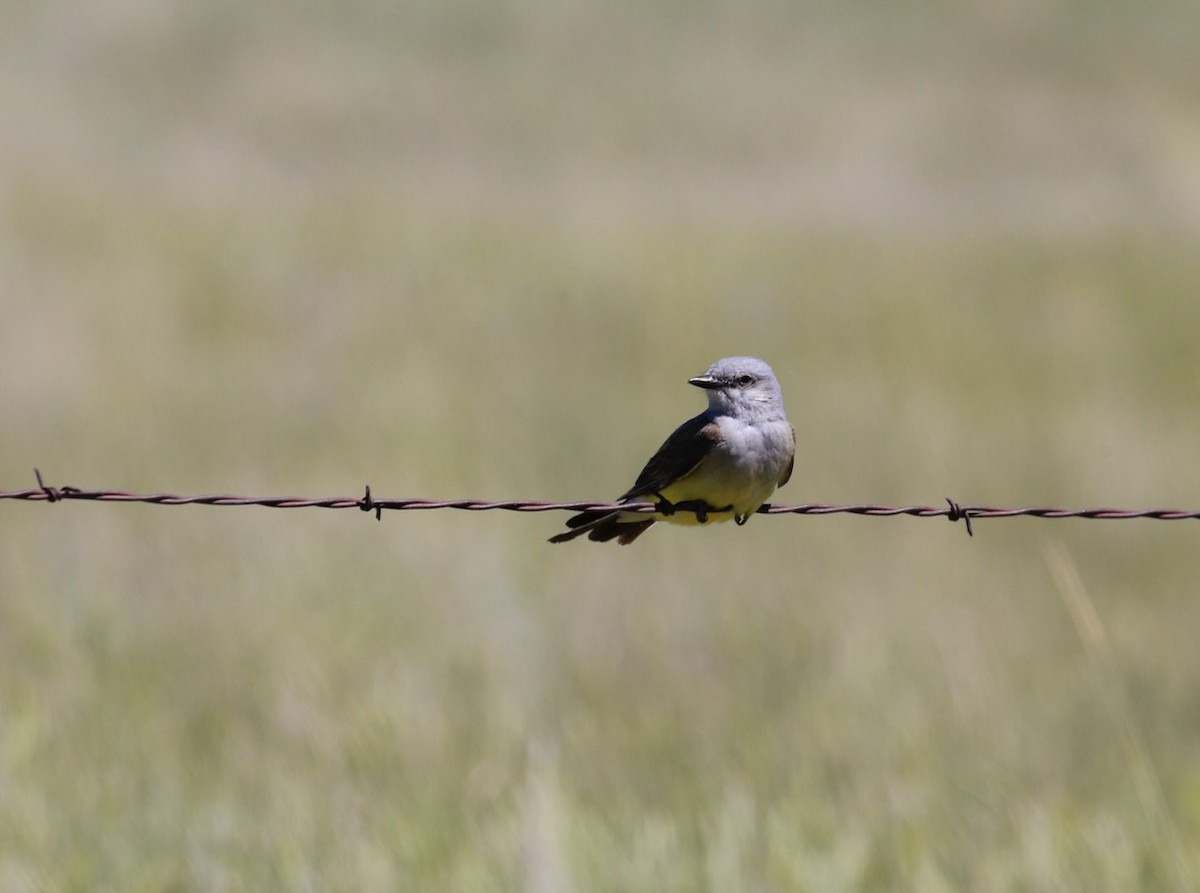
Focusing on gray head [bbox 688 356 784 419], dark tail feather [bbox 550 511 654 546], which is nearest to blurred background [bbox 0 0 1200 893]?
dark tail feather [bbox 550 511 654 546]

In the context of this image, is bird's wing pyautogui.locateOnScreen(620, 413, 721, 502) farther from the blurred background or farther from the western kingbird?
the blurred background

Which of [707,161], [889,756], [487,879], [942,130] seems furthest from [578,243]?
[942,130]

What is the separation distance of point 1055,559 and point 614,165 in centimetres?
1997

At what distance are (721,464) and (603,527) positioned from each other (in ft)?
1.26

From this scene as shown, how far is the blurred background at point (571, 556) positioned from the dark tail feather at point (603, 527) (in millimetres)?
1178

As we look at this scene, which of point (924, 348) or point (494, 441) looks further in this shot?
point (924, 348)

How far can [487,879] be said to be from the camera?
4.64 meters

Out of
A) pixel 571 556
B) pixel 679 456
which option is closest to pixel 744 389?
pixel 679 456

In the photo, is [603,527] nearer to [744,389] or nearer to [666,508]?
[666,508]

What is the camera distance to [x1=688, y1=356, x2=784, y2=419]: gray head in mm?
4453

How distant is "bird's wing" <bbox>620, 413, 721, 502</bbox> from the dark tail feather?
11 centimetres

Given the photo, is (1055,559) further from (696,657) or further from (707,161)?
(707,161)

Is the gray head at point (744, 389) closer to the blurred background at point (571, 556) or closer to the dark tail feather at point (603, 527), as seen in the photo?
the dark tail feather at point (603, 527)

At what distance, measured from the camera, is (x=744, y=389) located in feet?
14.8
